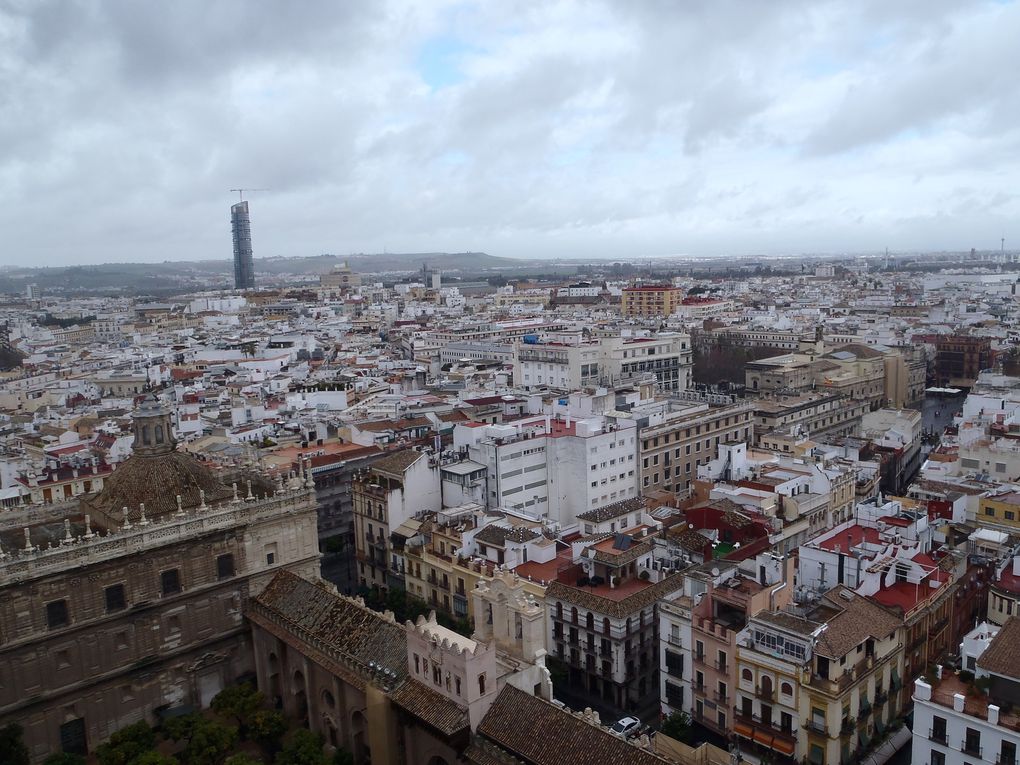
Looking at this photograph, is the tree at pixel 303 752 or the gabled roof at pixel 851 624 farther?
the gabled roof at pixel 851 624

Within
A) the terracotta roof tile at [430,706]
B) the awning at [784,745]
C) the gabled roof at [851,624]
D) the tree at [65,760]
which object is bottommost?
the awning at [784,745]

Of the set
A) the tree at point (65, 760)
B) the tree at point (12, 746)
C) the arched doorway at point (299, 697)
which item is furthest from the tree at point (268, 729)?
the tree at point (12, 746)

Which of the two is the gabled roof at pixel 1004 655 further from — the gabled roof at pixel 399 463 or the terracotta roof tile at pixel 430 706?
the gabled roof at pixel 399 463

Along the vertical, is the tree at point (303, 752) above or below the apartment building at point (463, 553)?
below

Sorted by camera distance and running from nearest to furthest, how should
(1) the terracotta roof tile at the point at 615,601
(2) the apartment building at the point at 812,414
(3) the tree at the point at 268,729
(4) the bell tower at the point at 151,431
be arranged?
(3) the tree at the point at 268,729 < (1) the terracotta roof tile at the point at 615,601 < (4) the bell tower at the point at 151,431 < (2) the apartment building at the point at 812,414

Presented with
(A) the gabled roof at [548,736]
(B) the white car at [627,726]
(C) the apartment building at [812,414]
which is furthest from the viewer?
(C) the apartment building at [812,414]

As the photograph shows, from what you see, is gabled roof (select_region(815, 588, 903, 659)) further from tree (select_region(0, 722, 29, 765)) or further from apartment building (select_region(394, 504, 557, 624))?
tree (select_region(0, 722, 29, 765))

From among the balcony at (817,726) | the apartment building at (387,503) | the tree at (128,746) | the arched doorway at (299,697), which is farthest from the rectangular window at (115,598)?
the balcony at (817,726)
